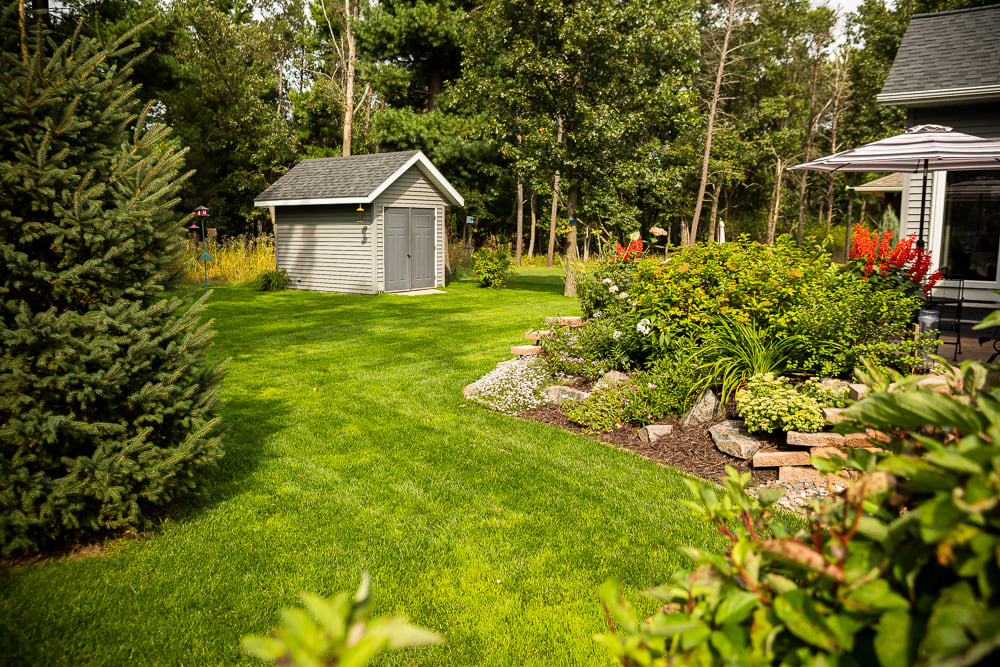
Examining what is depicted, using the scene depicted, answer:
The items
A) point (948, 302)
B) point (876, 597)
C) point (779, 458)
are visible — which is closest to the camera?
point (876, 597)

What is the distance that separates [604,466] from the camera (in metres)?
5.07

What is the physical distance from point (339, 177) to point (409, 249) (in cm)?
291

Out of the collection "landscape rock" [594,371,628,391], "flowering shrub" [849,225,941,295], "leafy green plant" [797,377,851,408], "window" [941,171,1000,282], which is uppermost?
"window" [941,171,1000,282]

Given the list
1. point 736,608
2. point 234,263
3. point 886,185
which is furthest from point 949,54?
point 234,263

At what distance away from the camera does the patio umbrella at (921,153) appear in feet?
23.0

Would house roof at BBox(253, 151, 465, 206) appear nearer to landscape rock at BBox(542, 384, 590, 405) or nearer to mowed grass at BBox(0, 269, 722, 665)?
mowed grass at BBox(0, 269, 722, 665)

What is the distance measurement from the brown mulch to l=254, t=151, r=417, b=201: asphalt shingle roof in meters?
12.9

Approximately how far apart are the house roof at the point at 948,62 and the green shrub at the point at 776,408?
7.57 m

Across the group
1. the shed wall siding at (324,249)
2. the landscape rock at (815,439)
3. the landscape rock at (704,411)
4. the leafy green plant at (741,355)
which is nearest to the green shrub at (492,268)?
the shed wall siding at (324,249)

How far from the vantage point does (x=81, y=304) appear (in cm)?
348

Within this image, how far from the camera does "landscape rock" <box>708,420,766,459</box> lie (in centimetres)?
504

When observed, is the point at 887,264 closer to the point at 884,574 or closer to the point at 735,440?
the point at 735,440

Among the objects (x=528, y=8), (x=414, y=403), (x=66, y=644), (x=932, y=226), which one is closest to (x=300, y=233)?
(x=528, y=8)

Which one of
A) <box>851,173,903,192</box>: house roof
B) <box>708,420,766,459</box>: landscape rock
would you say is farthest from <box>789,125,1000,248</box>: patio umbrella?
<box>851,173,903,192</box>: house roof
